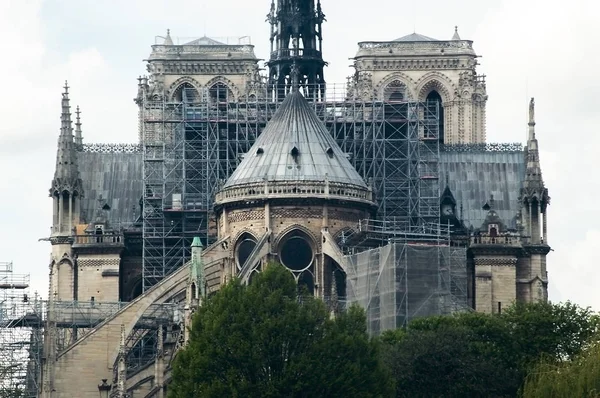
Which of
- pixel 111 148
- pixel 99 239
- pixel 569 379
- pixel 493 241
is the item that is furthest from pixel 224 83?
pixel 569 379

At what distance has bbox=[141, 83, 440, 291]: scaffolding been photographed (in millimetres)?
154750

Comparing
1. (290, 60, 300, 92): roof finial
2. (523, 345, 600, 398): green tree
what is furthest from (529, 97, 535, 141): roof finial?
(523, 345, 600, 398): green tree

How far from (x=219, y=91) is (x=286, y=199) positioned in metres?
25.6

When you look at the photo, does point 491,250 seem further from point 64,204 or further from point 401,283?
point 64,204

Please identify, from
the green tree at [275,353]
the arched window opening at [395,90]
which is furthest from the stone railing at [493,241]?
the green tree at [275,353]

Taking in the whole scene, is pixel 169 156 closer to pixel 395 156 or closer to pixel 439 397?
pixel 395 156

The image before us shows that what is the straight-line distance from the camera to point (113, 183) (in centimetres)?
16512

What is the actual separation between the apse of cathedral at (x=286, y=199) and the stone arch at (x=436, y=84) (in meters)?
0.11

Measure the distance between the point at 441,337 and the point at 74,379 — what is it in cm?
2201

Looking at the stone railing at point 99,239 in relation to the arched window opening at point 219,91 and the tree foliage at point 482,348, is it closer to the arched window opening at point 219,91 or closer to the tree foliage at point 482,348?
the arched window opening at point 219,91

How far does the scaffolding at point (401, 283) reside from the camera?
140125mm

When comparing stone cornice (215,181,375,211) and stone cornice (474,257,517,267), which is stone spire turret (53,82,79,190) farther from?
stone cornice (474,257,517,267)

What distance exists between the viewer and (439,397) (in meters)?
128

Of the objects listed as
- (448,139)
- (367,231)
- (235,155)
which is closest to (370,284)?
(367,231)
